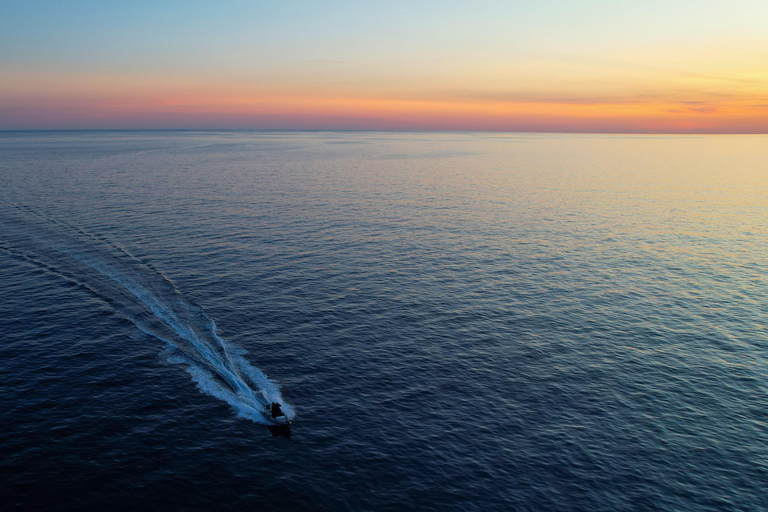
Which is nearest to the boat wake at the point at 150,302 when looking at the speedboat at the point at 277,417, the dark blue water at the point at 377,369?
the dark blue water at the point at 377,369

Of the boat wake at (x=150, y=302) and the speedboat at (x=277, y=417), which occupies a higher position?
the boat wake at (x=150, y=302)

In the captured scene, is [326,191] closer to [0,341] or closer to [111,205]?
[111,205]

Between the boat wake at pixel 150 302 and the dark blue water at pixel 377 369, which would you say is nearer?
the dark blue water at pixel 377 369

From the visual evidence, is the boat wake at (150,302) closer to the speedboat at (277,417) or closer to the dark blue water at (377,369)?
the dark blue water at (377,369)

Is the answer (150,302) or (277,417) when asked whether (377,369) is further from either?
(150,302)

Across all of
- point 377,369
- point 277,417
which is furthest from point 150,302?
point 377,369

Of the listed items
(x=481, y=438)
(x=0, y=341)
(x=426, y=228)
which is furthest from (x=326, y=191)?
(x=481, y=438)
